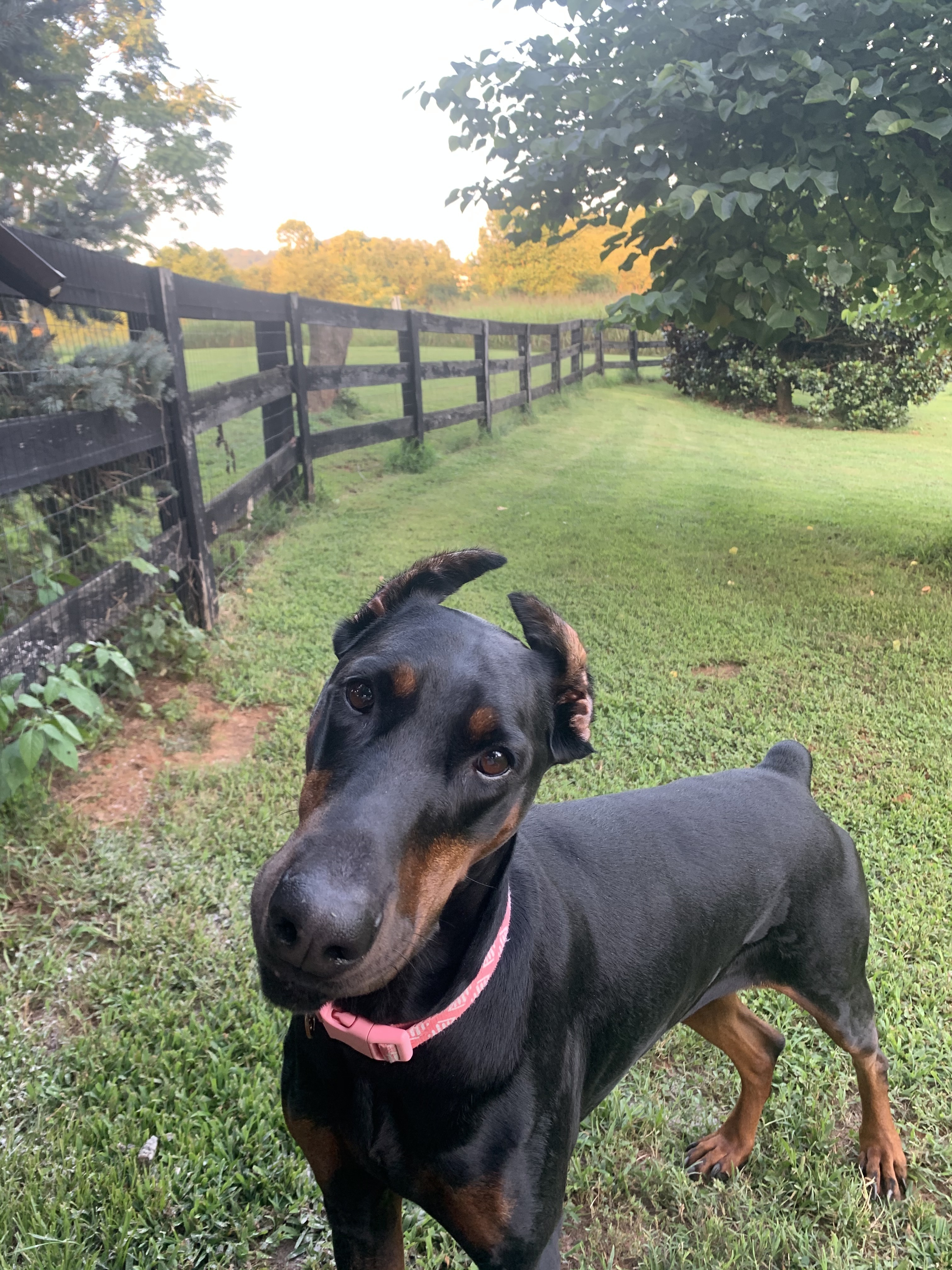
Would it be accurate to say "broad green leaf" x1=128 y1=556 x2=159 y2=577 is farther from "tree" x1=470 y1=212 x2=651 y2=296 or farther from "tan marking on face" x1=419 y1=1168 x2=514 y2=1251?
"tree" x1=470 y1=212 x2=651 y2=296

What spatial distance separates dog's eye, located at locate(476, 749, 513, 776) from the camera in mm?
1291

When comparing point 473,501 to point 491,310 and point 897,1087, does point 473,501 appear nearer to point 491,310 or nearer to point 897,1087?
point 897,1087

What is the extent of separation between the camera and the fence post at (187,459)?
4.49m

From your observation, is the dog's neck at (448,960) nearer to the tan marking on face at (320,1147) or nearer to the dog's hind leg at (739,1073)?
the tan marking on face at (320,1147)

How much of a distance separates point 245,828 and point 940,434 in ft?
54.2

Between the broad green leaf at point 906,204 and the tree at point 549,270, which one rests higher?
the tree at point 549,270

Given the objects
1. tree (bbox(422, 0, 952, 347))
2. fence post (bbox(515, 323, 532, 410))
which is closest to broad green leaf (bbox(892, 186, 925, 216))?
tree (bbox(422, 0, 952, 347))

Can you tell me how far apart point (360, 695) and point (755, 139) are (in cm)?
516

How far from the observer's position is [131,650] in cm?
392

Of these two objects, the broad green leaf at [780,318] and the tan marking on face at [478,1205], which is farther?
the broad green leaf at [780,318]

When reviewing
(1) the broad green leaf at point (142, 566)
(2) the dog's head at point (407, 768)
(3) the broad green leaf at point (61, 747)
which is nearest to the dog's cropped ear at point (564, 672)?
(2) the dog's head at point (407, 768)

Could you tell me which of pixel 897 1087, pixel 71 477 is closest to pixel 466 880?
pixel 897 1087

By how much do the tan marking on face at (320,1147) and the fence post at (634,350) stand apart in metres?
22.6

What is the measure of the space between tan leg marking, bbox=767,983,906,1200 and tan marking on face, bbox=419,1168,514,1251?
912mm
